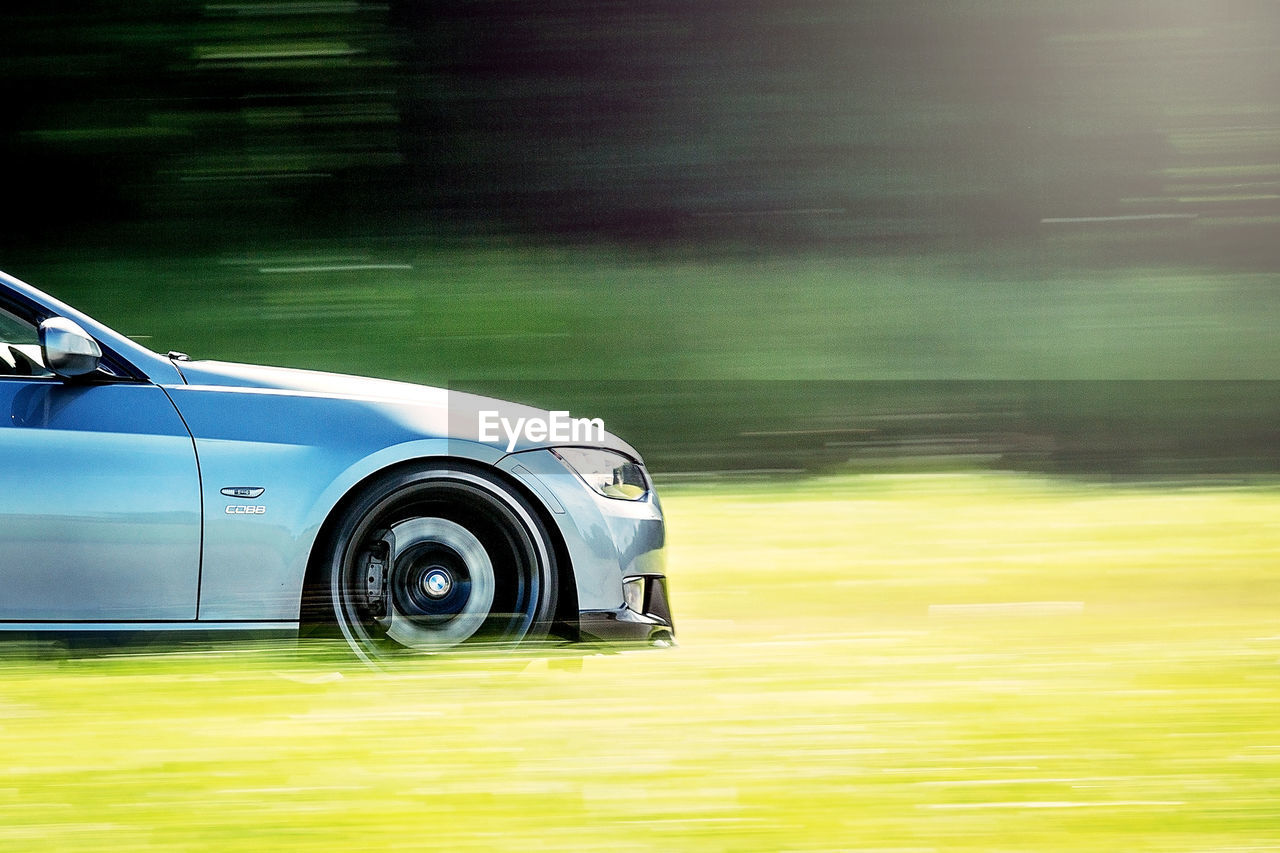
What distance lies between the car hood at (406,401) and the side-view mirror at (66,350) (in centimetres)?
26

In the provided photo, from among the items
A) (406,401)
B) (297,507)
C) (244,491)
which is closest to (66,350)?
(244,491)

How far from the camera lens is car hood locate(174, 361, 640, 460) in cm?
436

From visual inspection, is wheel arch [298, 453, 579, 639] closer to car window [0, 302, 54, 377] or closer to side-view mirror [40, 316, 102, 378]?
side-view mirror [40, 316, 102, 378]

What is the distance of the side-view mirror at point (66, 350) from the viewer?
4.15 meters

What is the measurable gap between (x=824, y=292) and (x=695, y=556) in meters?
3.03

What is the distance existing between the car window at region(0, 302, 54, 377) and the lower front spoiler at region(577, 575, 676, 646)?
1633 mm

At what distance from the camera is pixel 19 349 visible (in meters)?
4.73

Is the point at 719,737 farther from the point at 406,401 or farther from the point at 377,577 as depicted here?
the point at 406,401

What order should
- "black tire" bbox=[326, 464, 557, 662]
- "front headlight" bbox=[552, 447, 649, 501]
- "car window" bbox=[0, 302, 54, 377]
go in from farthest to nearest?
"front headlight" bbox=[552, 447, 649, 501]
"black tire" bbox=[326, 464, 557, 662]
"car window" bbox=[0, 302, 54, 377]

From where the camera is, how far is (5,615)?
407 cm

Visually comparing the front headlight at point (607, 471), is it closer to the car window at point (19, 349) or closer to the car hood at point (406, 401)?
the car hood at point (406, 401)

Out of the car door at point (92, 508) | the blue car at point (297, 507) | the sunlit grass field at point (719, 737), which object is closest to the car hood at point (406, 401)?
the blue car at point (297, 507)

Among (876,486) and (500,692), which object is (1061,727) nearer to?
(500,692)

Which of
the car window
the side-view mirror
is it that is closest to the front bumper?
the side-view mirror
